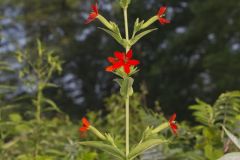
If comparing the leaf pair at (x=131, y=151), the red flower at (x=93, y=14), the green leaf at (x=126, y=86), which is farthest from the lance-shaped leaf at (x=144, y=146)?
the red flower at (x=93, y=14)

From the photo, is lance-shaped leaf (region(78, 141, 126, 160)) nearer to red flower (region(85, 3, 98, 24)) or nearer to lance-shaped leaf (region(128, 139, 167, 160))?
lance-shaped leaf (region(128, 139, 167, 160))

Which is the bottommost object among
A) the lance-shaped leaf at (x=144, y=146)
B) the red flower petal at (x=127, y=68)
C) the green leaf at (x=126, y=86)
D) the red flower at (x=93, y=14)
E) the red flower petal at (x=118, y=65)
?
the lance-shaped leaf at (x=144, y=146)

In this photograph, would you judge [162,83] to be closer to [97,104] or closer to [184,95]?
[184,95]

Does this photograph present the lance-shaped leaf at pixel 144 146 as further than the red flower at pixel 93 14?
No

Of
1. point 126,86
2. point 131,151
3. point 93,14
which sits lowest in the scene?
point 131,151

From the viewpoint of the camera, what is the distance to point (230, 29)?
48.4 ft

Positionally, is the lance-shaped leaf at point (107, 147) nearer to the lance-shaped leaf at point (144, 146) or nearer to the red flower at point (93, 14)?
the lance-shaped leaf at point (144, 146)

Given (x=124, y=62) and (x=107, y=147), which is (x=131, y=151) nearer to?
(x=107, y=147)

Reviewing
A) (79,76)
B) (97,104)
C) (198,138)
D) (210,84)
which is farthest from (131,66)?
(79,76)

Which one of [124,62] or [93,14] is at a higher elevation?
[93,14]

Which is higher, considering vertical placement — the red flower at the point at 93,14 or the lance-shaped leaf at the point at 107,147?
the red flower at the point at 93,14

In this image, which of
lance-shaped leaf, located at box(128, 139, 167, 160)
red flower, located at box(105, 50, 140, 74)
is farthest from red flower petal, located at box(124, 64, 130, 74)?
lance-shaped leaf, located at box(128, 139, 167, 160)

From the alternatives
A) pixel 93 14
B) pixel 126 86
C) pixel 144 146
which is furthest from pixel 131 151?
pixel 93 14

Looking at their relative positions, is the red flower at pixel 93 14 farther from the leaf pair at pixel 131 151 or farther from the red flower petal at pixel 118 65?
the leaf pair at pixel 131 151
